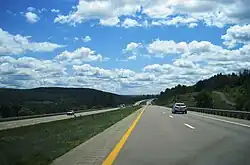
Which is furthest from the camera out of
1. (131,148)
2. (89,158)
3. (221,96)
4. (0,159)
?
(221,96)

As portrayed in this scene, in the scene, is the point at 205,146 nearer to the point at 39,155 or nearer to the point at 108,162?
the point at 108,162

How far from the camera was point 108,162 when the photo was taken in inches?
396

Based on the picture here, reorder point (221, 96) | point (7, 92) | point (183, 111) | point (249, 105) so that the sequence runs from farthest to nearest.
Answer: point (221, 96)
point (7, 92)
point (249, 105)
point (183, 111)

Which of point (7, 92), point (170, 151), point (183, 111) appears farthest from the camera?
point (7, 92)

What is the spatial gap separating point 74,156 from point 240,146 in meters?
5.82

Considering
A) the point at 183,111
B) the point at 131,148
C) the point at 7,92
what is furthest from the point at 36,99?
the point at 131,148

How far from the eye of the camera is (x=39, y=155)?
434 inches

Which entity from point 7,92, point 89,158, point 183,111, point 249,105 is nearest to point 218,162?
point 89,158

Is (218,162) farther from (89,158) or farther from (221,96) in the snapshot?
(221,96)

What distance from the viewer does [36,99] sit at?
414ft

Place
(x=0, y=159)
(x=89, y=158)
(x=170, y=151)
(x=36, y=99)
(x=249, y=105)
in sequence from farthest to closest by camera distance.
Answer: (x=36, y=99), (x=249, y=105), (x=170, y=151), (x=89, y=158), (x=0, y=159)

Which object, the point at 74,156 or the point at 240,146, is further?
the point at 240,146

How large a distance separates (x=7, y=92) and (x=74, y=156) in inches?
3477

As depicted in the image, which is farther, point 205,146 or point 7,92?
point 7,92
